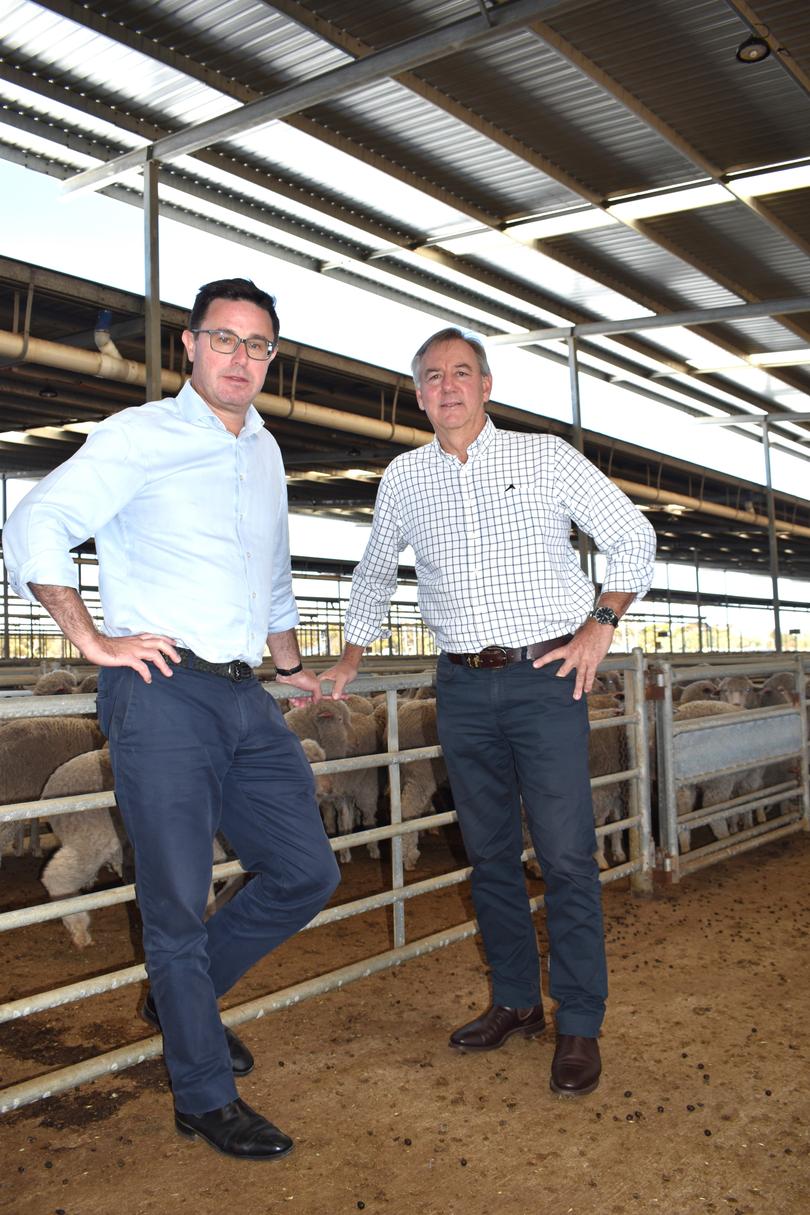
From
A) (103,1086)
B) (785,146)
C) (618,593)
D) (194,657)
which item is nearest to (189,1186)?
(103,1086)

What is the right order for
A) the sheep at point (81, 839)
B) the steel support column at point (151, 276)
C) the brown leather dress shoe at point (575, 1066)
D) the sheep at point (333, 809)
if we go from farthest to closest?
1. the steel support column at point (151, 276)
2. the sheep at point (333, 809)
3. the sheep at point (81, 839)
4. the brown leather dress shoe at point (575, 1066)

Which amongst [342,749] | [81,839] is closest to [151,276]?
[342,749]

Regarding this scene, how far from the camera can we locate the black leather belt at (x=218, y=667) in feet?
8.52

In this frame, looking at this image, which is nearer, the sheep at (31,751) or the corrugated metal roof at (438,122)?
the sheep at (31,751)

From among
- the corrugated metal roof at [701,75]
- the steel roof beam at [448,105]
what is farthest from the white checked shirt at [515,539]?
the steel roof beam at [448,105]

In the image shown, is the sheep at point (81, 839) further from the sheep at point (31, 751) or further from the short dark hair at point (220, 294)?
the short dark hair at point (220, 294)

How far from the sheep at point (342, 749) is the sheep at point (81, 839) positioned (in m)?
1.77

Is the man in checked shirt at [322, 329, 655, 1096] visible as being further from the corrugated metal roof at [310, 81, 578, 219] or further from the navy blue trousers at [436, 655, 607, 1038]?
the corrugated metal roof at [310, 81, 578, 219]

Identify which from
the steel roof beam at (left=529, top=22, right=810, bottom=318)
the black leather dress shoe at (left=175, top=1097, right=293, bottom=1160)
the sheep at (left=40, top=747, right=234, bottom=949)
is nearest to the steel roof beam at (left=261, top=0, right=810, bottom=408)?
the steel roof beam at (left=529, top=22, right=810, bottom=318)

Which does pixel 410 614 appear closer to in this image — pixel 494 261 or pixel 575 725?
pixel 494 261

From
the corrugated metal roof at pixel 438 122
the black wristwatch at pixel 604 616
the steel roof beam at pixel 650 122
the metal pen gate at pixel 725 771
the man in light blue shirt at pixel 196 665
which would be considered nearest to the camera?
the man in light blue shirt at pixel 196 665

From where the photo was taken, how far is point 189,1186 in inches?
100

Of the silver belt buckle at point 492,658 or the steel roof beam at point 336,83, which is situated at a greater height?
the steel roof beam at point 336,83

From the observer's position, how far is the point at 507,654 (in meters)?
3.18
